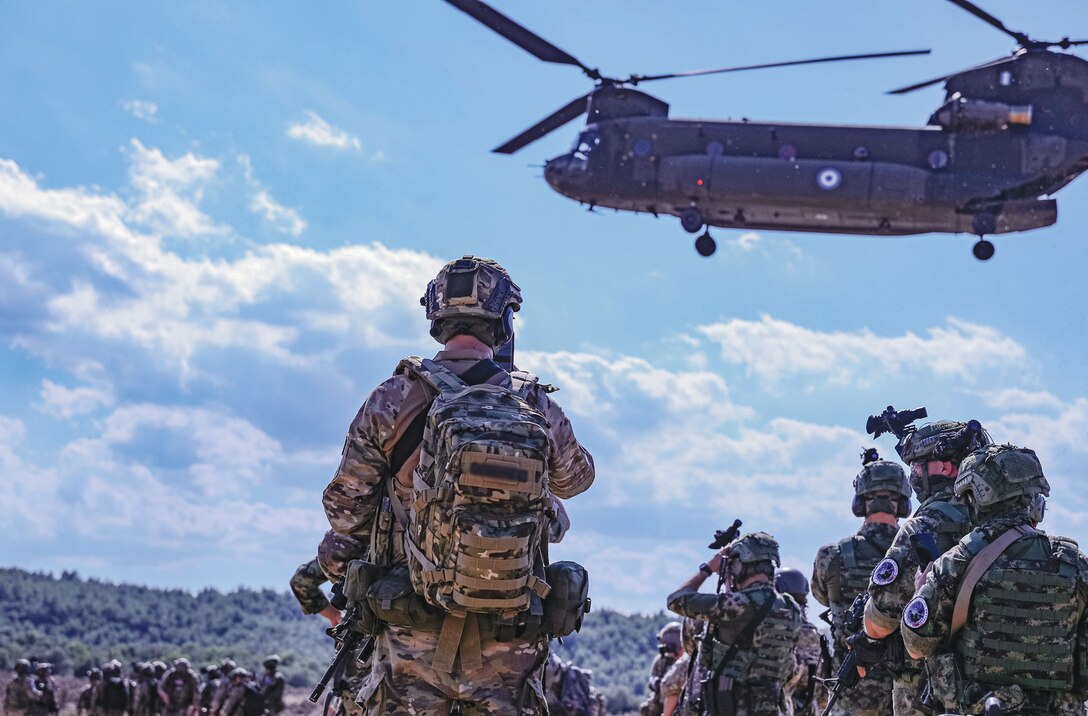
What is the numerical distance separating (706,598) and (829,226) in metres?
23.1

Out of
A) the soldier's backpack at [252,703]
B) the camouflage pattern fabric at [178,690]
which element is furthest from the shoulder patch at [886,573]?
the camouflage pattern fabric at [178,690]

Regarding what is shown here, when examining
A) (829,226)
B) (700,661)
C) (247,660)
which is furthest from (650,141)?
(247,660)

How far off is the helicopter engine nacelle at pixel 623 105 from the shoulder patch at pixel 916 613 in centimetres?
2659

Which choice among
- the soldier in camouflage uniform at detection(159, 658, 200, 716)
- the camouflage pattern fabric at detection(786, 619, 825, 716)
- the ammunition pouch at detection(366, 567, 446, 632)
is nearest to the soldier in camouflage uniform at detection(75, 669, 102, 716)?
the soldier in camouflage uniform at detection(159, 658, 200, 716)

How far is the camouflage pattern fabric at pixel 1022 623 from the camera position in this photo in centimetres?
641

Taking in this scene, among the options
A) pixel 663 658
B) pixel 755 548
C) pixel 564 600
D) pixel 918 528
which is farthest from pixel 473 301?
pixel 663 658

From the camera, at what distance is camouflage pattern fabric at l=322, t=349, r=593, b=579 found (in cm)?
566

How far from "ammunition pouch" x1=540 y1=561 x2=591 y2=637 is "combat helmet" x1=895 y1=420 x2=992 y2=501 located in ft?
10.7

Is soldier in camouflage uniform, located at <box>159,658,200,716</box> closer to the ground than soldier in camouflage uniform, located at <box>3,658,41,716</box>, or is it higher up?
higher up

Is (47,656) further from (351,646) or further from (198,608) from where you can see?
(351,646)

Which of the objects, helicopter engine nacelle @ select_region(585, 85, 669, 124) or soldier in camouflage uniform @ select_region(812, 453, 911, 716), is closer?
soldier in camouflage uniform @ select_region(812, 453, 911, 716)

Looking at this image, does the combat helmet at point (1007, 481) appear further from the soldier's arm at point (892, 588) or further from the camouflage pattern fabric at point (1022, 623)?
the soldier's arm at point (892, 588)

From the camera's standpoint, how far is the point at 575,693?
16672mm

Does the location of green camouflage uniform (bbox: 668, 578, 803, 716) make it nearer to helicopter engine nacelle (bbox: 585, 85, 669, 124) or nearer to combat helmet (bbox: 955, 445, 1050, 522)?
combat helmet (bbox: 955, 445, 1050, 522)
